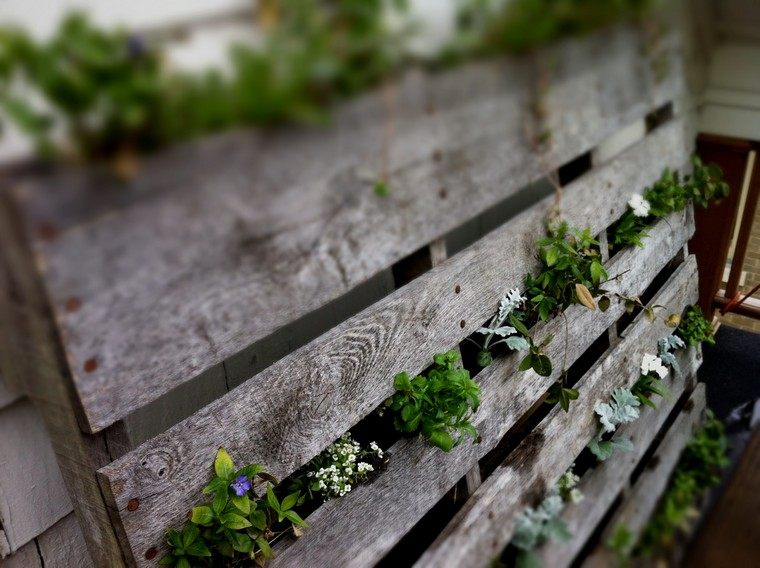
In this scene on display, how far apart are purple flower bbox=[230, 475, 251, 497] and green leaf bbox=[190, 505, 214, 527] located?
0.20 feet

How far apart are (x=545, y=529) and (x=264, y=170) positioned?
0.91 metres

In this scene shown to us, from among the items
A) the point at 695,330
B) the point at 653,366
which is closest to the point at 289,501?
the point at 653,366

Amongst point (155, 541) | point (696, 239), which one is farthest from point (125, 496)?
point (696, 239)

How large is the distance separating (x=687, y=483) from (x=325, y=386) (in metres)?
0.73

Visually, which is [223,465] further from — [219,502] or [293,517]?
[293,517]

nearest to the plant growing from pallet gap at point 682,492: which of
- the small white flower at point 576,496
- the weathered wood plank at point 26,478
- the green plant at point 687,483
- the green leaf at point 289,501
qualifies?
the green plant at point 687,483

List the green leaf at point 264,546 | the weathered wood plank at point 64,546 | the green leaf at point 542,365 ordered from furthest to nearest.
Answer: the green leaf at point 542,365 < the weathered wood plank at point 64,546 < the green leaf at point 264,546

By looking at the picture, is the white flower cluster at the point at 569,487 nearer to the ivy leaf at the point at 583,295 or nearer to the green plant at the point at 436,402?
the green plant at the point at 436,402

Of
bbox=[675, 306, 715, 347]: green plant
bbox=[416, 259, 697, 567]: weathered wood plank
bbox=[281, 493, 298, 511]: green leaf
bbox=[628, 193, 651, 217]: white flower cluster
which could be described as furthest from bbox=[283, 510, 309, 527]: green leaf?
bbox=[675, 306, 715, 347]: green plant

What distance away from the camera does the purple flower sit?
139cm

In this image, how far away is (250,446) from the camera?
146 cm

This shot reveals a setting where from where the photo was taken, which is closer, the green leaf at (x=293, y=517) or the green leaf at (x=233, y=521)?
the green leaf at (x=233, y=521)

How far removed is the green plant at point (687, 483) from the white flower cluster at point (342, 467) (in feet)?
2.24

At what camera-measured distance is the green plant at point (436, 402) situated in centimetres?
167
